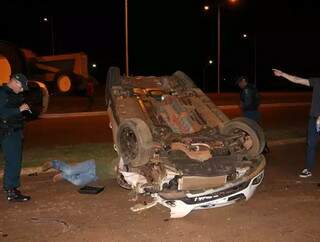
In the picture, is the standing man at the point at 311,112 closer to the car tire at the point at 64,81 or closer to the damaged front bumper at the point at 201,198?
the damaged front bumper at the point at 201,198

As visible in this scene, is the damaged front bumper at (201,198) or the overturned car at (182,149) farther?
the overturned car at (182,149)

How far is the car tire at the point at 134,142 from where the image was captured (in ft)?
21.8

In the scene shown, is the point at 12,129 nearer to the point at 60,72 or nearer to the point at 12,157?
the point at 12,157

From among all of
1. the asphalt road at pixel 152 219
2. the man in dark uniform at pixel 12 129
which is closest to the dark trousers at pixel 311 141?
the asphalt road at pixel 152 219

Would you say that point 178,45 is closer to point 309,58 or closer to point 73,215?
point 309,58

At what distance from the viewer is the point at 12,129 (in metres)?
7.17

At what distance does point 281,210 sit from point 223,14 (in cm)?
7147

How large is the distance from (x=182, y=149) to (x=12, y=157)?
8.56 feet

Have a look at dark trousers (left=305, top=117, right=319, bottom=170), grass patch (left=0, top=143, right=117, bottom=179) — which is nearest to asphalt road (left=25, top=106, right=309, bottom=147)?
grass patch (left=0, top=143, right=117, bottom=179)

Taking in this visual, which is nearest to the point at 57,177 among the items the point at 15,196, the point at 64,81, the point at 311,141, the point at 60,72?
the point at 15,196

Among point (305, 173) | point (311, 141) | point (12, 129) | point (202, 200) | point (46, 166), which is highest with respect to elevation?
point (12, 129)

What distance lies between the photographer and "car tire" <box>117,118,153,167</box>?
6.65 meters

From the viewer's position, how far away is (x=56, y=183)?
27.4ft

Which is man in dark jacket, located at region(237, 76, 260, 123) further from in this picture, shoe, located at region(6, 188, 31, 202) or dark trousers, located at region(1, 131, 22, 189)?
shoe, located at region(6, 188, 31, 202)
